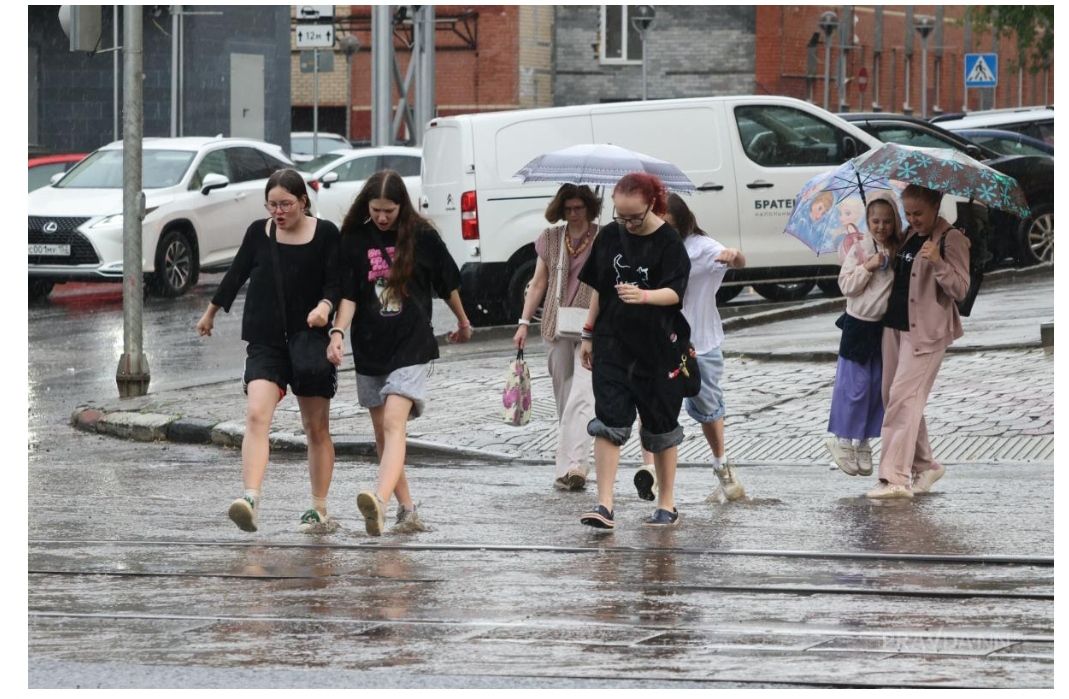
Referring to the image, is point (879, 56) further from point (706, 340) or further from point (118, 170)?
point (706, 340)

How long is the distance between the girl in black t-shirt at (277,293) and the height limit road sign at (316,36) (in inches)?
816

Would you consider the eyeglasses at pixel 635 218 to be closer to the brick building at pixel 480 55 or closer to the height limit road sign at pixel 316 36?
the height limit road sign at pixel 316 36

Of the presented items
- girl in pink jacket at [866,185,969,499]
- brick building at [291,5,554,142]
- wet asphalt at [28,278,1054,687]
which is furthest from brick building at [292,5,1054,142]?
girl in pink jacket at [866,185,969,499]

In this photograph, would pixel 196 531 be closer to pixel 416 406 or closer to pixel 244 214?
pixel 416 406

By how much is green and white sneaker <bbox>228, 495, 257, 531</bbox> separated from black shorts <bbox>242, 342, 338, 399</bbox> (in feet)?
2.02

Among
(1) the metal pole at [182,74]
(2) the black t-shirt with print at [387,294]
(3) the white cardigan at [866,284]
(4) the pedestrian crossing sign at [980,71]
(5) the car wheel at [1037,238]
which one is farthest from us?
(1) the metal pole at [182,74]

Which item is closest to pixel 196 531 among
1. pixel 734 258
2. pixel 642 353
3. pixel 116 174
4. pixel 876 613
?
pixel 642 353

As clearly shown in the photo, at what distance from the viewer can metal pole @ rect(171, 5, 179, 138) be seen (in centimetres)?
3341

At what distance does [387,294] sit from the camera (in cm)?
890

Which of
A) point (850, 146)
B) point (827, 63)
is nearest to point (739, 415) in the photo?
point (850, 146)

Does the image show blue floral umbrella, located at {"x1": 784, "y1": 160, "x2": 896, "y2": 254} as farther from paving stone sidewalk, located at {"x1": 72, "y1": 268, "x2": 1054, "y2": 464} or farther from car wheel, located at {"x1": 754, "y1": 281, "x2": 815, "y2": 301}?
car wheel, located at {"x1": 754, "y1": 281, "x2": 815, "y2": 301}

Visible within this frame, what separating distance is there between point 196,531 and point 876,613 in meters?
3.37

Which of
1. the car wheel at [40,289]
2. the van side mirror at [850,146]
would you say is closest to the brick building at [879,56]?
the car wheel at [40,289]

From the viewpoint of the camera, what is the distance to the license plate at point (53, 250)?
21094 millimetres
